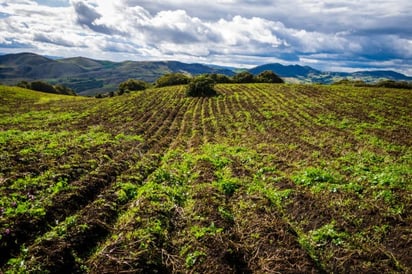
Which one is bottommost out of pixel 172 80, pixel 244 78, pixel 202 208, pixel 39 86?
pixel 39 86

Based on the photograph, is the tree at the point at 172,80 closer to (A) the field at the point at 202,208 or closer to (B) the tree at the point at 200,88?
(B) the tree at the point at 200,88

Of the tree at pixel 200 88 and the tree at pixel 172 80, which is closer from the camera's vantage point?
the tree at pixel 200 88

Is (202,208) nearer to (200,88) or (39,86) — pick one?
(200,88)

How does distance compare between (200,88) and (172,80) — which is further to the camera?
(172,80)

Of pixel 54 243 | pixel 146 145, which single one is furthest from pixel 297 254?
pixel 146 145

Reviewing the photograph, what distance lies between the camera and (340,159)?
15.8 meters

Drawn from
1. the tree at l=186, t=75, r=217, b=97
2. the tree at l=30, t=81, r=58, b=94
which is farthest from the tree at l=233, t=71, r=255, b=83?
the tree at l=30, t=81, r=58, b=94

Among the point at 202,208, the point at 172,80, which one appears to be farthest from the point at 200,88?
the point at 202,208

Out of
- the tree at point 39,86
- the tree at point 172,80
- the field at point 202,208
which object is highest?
the field at point 202,208

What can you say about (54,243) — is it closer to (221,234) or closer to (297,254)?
(221,234)

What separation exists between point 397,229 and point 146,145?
15902 millimetres

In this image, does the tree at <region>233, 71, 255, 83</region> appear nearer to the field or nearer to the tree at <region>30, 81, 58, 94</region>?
the tree at <region>30, 81, 58, 94</region>

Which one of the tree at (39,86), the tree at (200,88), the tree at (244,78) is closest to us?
the tree at (200,88)

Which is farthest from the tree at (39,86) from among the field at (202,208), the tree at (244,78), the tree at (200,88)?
the field at (202,208)
